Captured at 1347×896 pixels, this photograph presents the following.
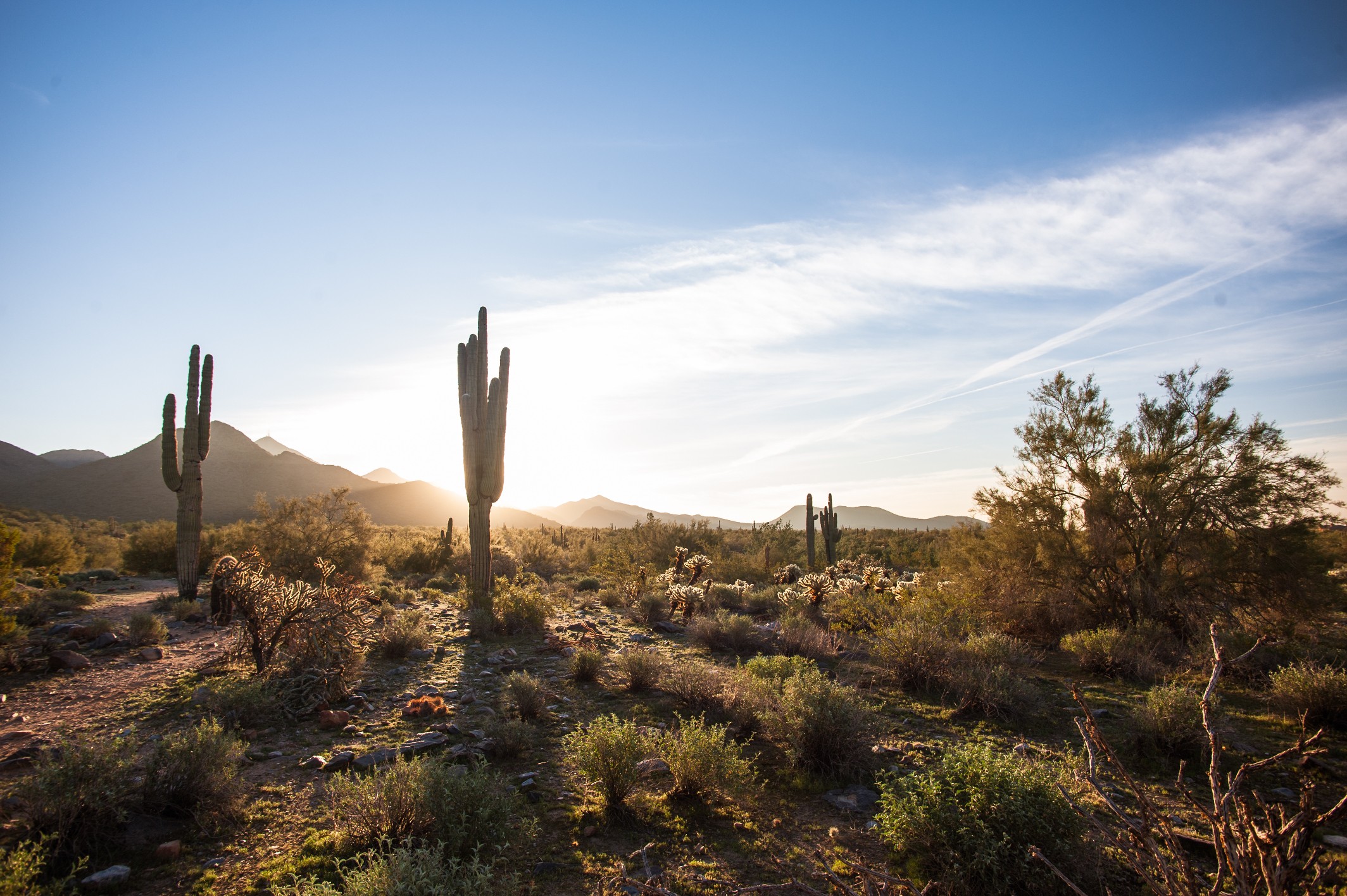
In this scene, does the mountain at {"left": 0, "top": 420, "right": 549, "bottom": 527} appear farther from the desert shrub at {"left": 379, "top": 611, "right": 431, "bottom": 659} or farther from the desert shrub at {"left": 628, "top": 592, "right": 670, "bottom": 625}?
the desert shrub at {"left": 379, "top": 611, "right": 431, "bottom": 659}

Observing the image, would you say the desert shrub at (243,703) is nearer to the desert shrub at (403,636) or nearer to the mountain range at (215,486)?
the desert shrub at (403,636)

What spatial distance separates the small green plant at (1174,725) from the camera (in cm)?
694

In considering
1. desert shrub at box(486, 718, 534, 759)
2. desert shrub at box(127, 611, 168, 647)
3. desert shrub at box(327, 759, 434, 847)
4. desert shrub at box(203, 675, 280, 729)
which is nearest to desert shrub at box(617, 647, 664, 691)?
desert shrub at box(486, 718, 534, 759)

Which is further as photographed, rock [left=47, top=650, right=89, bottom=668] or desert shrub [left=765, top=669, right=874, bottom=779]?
rock [left=47, top=650, right=89, bottom=668]

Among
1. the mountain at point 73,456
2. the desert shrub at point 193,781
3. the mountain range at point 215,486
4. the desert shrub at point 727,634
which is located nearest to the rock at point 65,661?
the desert shrub at point 193,781

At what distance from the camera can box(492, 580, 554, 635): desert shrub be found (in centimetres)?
1359

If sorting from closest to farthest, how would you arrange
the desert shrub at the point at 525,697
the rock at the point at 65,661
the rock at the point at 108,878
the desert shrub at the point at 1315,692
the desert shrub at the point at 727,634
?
the rock at the point at 108,878
the desert shrub at the point at 1315,692
the desert shrub at the point at 525,697
the rock at the point at 65,661
the desert shrub at the point at 727,634

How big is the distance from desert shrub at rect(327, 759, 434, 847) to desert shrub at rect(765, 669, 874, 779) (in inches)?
148

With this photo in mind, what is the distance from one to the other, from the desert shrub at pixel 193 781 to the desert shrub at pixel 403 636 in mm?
5430

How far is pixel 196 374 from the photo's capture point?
17359mm

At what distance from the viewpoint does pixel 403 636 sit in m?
11.2

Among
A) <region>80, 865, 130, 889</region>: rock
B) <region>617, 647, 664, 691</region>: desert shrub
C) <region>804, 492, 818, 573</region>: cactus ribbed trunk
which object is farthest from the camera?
<region>804, 492, 818, 573</region>: cactus ribbed trunk

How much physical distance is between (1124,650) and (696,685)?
6.99m

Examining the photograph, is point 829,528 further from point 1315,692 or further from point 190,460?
point 190,460
